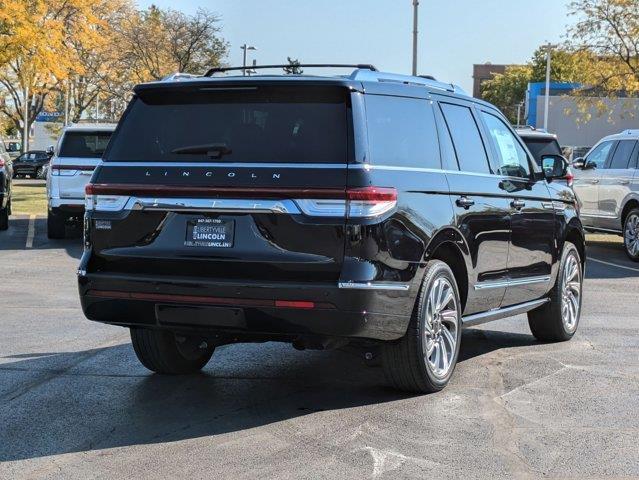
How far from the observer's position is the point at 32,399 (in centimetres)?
588

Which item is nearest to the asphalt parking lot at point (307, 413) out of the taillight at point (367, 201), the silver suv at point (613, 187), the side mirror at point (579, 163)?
the taillight at point (367, 201)

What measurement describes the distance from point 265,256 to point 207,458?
45.2 inches

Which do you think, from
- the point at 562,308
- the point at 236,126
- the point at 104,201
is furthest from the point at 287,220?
the point at 562,308

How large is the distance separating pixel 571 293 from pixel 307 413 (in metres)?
3.64

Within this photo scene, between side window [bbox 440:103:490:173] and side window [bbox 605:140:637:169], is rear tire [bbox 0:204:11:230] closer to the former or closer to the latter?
side window [bbox 605:140:637:169]

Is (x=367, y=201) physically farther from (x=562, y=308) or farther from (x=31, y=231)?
(x=31, y=231)

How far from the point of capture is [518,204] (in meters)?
7.23

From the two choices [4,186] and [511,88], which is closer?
[4,186]

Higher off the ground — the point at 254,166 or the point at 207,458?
the point at 254,166

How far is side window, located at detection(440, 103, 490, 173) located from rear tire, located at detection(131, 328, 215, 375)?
2.22 m

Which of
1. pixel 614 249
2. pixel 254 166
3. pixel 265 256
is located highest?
pixel 254 166

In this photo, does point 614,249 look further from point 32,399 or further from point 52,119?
point 52,119

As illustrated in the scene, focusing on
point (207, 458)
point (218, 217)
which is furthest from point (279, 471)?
point (218, 217)

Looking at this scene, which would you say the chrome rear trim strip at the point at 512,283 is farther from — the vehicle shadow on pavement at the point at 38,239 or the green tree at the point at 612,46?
the green tree at the point at 612,46
